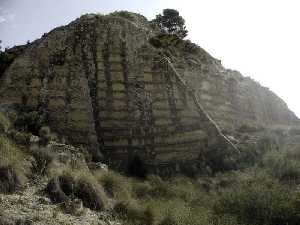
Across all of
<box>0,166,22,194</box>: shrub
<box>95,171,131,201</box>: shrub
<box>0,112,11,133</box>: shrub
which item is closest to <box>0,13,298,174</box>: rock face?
<box>0,112,11,133</box>: shrub

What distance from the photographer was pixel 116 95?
20.4m

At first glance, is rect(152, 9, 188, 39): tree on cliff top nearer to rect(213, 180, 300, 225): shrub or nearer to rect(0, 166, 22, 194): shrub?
rect(213, 180, 300, 225): shrub

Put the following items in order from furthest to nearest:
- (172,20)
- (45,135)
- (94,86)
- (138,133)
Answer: (172,20), (94,86), (138,133), (45,135)

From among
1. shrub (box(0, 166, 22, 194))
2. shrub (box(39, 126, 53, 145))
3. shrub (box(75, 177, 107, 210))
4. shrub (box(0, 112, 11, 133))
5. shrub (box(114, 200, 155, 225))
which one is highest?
shrub (box(0, 112, 11, 133))

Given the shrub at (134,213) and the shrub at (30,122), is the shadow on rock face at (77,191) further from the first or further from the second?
the shrub at (30,122)

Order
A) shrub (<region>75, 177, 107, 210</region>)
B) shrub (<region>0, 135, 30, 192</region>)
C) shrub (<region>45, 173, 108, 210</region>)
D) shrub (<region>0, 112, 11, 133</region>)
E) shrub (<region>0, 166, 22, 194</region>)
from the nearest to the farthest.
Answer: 1. shrub (<region>0, 166, 22, 194</region>)
2. shrub (<region>0, 135, 30, 192</region>)
3. shrub (<region>45, 173, 108, 210</region>)
4. shrub (<region>75, 177, 107, 210</region>)
5. shrub (<region>0, 112, 11, 133</region>)

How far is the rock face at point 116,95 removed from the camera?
1970cm

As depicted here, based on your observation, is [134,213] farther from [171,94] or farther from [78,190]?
[171,94]

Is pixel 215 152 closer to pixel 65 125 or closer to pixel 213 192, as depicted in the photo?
pixel 213 192

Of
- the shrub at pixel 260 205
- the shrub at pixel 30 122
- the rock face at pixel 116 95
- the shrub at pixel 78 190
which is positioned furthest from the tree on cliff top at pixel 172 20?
the shrub at pixel 78 190

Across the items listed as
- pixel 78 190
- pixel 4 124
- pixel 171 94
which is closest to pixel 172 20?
pixel 171 94

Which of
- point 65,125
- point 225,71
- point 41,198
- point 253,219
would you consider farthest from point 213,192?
point 225,71

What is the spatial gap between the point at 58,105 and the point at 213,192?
6925mm

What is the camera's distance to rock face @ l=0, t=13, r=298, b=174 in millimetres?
19703
